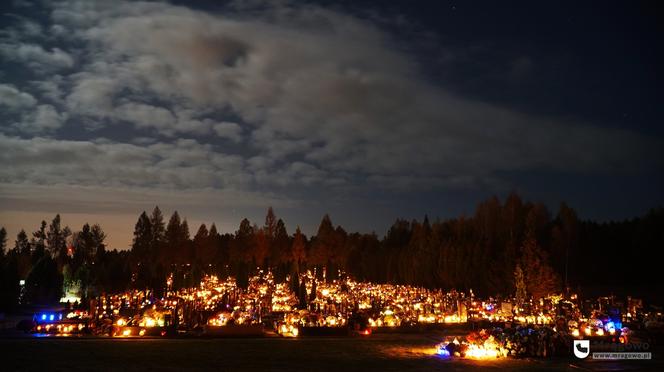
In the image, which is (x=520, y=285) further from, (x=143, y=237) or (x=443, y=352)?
(x=143, y=237)

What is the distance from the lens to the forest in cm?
6293

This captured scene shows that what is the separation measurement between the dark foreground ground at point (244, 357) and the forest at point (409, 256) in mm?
29510

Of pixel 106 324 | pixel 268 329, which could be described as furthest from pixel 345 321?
pixel 106 324

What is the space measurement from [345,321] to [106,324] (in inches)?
707

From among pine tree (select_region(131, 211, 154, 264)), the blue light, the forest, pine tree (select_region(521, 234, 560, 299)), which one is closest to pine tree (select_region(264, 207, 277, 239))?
the forest

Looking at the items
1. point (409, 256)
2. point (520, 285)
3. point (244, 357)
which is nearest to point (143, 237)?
point (409, 256)

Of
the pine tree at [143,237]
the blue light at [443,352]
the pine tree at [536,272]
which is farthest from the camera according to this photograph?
the pine tree at [143,237]

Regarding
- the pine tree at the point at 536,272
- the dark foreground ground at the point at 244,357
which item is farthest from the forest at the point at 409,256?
the dark foreground ground at the point at 244,357

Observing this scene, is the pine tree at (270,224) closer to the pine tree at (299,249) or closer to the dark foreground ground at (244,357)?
the pine tree at (299,249)

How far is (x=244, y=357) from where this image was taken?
27719mm

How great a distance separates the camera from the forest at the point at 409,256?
6293 centimetres

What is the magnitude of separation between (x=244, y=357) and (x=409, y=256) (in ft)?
200

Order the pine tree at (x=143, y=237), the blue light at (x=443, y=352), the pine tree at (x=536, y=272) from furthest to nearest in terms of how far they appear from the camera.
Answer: the pine tree at (x=143, y=237), the pine tree at (x=536, y=272), the blue light at (x=443, y=352)

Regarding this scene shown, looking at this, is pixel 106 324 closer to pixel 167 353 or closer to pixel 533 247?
pixel 167 353
